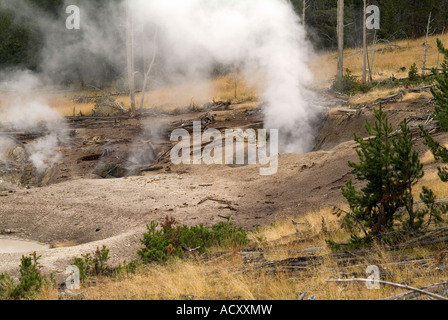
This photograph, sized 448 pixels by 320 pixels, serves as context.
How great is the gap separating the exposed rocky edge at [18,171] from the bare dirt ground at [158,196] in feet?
2.28

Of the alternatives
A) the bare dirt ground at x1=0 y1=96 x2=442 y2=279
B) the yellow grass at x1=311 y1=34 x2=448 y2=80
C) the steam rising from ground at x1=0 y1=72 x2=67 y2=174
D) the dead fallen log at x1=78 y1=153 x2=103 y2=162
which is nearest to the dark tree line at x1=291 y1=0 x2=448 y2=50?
the yellow grass at x1=311 y1=34 x2=448 y2=80

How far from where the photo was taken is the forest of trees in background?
37.9 metres

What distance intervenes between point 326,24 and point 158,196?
29.8 m

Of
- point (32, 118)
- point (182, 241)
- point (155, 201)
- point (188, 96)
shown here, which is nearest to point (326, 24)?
point (188, 96)

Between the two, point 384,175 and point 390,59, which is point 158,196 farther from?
point 390,59

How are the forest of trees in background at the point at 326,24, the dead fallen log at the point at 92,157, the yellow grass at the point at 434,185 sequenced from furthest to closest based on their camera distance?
the forest of trees in background at the point at 326,24, the dead fallen log at the point at 92,157, the yellow grass at the point at 434,185

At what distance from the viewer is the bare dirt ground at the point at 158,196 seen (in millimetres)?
12758

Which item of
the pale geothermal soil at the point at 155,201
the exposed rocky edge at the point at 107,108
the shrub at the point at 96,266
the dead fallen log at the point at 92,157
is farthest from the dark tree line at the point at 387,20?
the shrub at the point at 96,266

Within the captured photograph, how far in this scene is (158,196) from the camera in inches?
610

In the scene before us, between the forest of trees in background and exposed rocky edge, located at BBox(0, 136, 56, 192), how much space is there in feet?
48.1

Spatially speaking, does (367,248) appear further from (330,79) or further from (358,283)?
(330,79)

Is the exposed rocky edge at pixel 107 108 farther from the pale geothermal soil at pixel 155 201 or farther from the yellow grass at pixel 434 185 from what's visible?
the yellow grass at pixel 434 185

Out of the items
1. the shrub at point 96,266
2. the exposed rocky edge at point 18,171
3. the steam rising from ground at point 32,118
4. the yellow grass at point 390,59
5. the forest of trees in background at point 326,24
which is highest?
the forest of trees in background at point 326,24

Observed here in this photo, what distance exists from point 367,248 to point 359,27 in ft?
128
